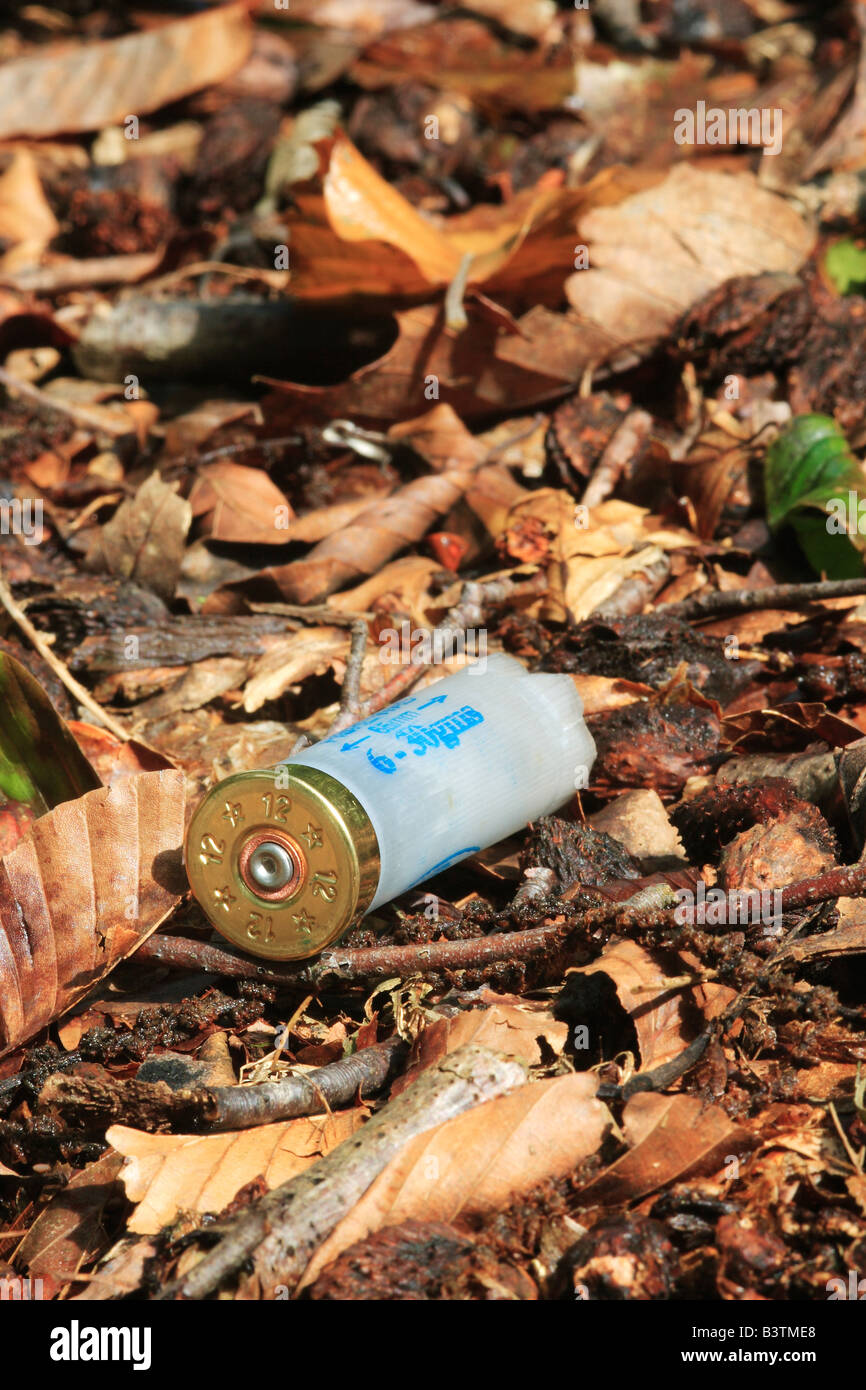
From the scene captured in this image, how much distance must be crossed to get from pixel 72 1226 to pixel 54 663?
4.85ft

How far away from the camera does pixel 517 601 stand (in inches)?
129

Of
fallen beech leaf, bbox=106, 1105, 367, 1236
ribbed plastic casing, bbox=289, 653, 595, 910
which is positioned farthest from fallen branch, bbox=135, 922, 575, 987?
fallen beech leaf, bbox=106, 1105, 367, 1236

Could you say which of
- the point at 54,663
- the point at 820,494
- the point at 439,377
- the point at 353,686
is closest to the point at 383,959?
the point at 353,686

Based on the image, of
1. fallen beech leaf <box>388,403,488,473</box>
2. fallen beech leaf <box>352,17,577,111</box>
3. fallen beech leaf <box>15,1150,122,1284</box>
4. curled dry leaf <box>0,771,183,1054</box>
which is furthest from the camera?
fallen beech leaf <box>352,17,577,111</box>

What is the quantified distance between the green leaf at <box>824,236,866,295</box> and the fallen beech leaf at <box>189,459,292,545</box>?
2079 millimetres

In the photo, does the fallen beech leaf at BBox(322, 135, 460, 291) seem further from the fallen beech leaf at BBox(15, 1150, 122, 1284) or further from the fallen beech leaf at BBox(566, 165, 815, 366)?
the fallen beech leaf at BBox(15, 1150, 122, 1284)

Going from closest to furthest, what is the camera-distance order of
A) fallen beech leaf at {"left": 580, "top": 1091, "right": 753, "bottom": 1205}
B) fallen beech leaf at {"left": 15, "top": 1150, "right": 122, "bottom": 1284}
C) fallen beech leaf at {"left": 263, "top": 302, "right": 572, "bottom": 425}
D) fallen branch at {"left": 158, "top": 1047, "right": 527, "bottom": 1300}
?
fallen branch at {"left": 158, "top": 1047, "right": 527, "bottom": 1300} → fallen beech leaf at {"left": 580, "top": 1091, "right": 753, "bottom": 1205} → fallen beech leaf at {"left": 15, "top": 1150, "right": 122, "bottom": 1284} → fallen beech leaf at {"left": 263, "top": 302, "right": 572, "bottom": 425}

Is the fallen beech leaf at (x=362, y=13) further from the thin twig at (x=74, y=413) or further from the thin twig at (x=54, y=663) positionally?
the thin twig at (x=54, y=663)

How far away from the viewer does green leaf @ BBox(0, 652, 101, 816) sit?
2.49 meters

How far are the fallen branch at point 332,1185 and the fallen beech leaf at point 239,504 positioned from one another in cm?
194

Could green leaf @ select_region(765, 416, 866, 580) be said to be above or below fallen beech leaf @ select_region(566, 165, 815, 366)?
below

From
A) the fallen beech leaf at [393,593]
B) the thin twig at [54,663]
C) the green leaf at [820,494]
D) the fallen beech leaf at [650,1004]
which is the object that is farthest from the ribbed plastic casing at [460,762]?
the green leaf at [820,494]

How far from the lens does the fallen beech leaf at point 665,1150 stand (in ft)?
5.91
